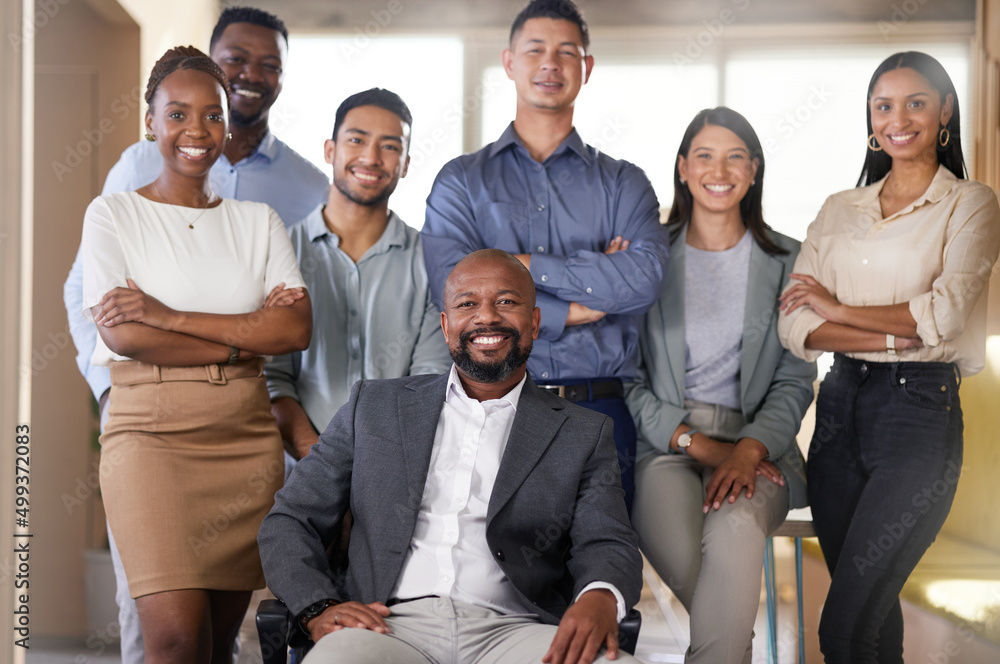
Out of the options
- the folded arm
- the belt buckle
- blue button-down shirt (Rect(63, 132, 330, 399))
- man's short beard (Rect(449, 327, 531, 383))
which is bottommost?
the belt buckle

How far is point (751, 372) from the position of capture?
2.86m

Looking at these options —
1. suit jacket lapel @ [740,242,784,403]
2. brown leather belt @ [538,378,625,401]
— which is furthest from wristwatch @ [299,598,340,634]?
suit jacket lapel @ [740,242,784,403]

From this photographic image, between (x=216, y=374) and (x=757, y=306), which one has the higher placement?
(x=757, y=306)

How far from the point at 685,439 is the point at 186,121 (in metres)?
1.76

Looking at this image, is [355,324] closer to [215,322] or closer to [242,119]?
[215,322]

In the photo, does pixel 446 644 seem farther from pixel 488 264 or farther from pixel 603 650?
pixel 488 264

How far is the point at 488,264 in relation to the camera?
7.18 ft

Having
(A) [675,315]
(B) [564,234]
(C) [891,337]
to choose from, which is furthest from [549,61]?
(C) [891,337]

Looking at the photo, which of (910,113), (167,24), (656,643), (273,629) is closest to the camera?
(273,629)

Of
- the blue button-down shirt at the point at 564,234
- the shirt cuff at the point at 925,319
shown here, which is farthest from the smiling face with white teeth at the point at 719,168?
the shirt cuff at the point at 925,319

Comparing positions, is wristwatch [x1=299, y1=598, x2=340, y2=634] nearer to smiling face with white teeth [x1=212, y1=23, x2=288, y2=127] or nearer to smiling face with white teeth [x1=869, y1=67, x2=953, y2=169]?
smiling face with white teeth [x1=212, y1=23, x2=288, y2=127]

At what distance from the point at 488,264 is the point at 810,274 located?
4.01 feet

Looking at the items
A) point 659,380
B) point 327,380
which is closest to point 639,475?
point 659,380

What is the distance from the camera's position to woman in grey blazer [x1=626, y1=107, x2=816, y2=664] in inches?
103
